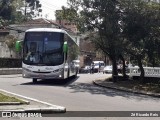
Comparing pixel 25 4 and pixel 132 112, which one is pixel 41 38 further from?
pixel 25 4

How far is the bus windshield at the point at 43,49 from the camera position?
1016 inches

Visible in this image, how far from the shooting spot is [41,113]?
1284cm

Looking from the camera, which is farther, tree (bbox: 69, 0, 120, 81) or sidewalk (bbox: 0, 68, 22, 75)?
sidewalk (bbox: 0, 68, 22, 75)

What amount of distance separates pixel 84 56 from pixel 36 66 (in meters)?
66.6

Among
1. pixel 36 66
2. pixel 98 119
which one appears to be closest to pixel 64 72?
pixel 36 66

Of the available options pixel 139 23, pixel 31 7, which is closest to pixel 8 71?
pixel 139 23

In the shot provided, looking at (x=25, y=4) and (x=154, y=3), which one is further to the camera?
(x=25, y=4)

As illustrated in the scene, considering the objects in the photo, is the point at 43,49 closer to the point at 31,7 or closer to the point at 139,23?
the point at 139,23

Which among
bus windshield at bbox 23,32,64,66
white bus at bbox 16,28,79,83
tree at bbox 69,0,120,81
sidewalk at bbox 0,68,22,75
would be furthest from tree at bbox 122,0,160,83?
sidewalk at bbox 0,68,22,75

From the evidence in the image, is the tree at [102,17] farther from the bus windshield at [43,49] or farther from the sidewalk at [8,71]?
the sidewalk at [8,71]

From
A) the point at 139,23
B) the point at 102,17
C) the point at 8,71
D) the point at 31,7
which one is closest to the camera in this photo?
the point at 139,23

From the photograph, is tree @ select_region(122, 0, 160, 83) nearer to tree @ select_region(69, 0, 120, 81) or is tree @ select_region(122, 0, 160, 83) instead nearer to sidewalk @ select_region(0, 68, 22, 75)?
tree @ select_region(69, 0, 120, 81)

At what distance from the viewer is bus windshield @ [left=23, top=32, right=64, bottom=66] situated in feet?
84.6

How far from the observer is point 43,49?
84.5ft
